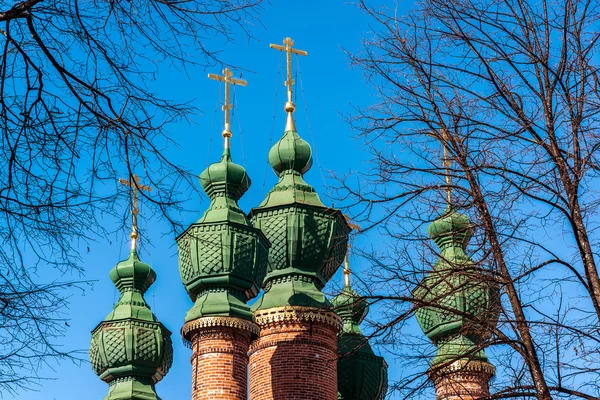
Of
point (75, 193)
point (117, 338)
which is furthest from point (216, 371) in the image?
point (75, 193)

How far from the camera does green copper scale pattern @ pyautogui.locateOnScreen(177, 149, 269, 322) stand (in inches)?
753

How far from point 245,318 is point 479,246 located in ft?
32.2

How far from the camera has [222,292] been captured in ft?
63.6

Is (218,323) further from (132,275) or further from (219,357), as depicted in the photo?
Result: (132,275)

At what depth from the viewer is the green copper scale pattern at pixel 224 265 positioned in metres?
19.1

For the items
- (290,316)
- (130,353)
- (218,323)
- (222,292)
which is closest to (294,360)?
(290,316)

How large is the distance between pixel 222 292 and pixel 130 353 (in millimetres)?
3622

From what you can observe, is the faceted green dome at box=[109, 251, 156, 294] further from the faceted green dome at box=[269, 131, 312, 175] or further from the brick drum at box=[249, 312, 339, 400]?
the brick drum at box=[249, 312, 339, 400]

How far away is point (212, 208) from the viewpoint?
2045cm

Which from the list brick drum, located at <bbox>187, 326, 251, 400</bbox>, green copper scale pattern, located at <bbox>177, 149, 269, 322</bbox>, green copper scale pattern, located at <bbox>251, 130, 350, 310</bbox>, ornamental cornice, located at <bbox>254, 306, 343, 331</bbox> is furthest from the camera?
green copper scale pattern, located at <bbox>251, 130, 350, 310</bbox>

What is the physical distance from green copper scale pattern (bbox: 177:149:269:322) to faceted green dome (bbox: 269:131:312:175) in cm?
192

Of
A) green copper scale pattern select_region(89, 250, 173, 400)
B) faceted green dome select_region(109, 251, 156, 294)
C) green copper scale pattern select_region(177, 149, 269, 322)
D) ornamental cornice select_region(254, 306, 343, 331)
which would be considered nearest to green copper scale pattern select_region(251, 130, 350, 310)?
ornamental cornice select_region(254, 306, 343, 331)

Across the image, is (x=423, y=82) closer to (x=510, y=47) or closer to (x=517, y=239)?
(x=510, y=47)

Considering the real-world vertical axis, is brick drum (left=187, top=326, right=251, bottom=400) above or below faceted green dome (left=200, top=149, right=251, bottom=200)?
below
